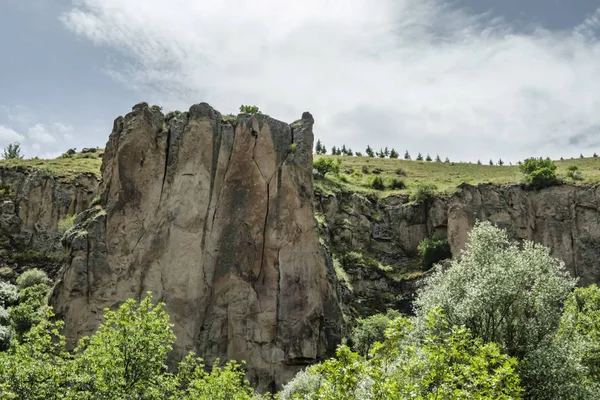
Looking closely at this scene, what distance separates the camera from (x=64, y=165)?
9231 centimetres

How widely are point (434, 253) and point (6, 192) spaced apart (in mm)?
62483

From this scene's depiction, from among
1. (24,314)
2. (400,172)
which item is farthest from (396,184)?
(24,314)

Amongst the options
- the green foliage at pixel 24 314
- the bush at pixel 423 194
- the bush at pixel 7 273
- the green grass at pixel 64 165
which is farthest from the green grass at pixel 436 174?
the bush at pixel 7 273

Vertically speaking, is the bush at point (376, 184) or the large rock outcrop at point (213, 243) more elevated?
the bush at point (376, 184)

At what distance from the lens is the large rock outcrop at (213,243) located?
45812mm

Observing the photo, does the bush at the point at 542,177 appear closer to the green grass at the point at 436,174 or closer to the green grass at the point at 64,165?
the green grass at the point at 436,174

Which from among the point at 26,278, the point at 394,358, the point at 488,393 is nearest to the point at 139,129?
the point at 26,278

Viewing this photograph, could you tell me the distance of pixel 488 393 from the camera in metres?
17.9

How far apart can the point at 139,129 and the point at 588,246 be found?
175 ft

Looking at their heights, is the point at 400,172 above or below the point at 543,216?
above

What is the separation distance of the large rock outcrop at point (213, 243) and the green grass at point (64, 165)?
39289 millimetres

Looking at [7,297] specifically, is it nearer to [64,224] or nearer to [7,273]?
[7,273]

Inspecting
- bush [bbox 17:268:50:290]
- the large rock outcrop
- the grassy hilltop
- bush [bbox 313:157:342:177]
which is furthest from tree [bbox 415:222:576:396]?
bush [bbox 313:157:342:177]

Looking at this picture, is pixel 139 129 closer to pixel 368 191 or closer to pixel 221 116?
pixel 221 116
